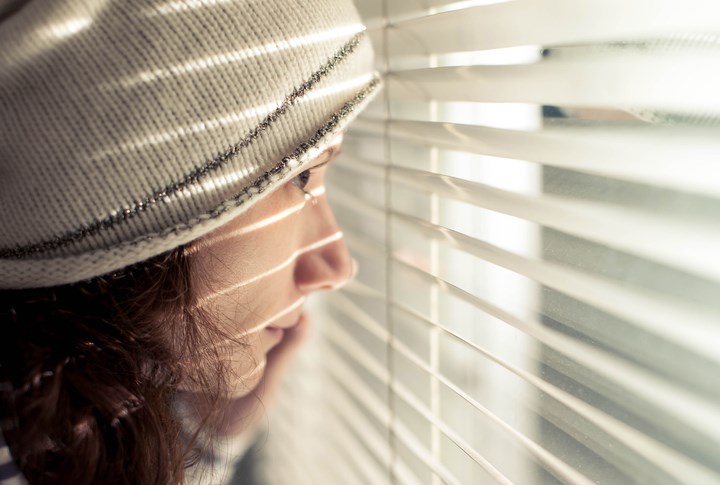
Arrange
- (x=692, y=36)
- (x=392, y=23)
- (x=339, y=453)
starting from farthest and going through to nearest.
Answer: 1. (x=339, y=453)
2. (x=392, y=23)
3. (x=692, y=36)

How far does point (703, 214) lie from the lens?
50 centimetres

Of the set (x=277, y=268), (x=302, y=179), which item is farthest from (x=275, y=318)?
(x=302, y=179)

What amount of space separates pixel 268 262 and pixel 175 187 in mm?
222

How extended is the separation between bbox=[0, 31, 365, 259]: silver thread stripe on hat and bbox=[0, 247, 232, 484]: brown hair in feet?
0.24

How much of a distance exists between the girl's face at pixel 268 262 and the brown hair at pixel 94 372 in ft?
0.19

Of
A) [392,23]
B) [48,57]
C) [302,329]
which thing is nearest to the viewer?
[48,57]

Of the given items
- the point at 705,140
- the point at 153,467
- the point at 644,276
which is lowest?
the point at 153,467

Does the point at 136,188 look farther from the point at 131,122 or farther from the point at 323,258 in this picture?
the point at 323,258

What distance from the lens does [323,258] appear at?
2.97ft

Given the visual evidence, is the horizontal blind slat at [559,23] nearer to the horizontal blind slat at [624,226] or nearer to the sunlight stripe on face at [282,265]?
the horizontal blind slat at [624,226]

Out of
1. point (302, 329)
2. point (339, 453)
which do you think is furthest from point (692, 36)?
point (339, 453)

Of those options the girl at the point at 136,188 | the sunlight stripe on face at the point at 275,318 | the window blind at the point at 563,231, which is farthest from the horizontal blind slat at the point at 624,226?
the sunlight stripe on face at the point at 275,318

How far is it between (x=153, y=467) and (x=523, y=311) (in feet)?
1.59

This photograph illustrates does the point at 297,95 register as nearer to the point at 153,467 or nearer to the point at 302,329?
the point at 153,467
